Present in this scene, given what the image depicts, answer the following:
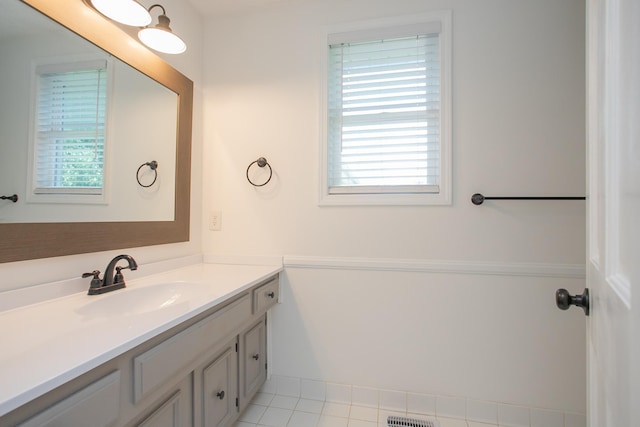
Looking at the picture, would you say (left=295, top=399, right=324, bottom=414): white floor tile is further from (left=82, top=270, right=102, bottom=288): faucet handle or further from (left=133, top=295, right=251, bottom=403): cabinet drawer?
(left=82, top=270, right=102, bottom=288): faucet handle

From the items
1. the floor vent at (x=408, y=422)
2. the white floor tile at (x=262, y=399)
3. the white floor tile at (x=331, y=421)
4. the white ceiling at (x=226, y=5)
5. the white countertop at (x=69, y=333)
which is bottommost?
the white floor tile at (x=262, y=399)

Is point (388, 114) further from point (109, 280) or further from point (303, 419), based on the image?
point (303, 419)

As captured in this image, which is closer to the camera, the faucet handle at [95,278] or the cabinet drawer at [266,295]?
the faucet handle at [95,278]

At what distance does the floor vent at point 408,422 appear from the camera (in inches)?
59.2

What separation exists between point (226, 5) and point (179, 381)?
2.07 m

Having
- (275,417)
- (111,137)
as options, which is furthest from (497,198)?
(111,137)

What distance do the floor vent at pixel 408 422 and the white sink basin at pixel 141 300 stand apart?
1.22 m

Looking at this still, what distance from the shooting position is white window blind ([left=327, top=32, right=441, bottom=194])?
164 cm

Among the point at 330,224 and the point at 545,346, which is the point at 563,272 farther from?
the point at 330,224

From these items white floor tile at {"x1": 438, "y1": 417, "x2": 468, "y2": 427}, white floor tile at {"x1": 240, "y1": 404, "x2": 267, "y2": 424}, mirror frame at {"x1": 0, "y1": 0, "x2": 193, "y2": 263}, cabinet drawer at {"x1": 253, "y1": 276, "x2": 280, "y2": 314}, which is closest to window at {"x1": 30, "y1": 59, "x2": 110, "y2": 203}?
mirror frame at {"x1": 0, "y1": 0, "x2": 193, "y2": 263}

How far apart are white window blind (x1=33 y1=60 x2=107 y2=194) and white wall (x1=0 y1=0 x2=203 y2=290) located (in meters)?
0.28

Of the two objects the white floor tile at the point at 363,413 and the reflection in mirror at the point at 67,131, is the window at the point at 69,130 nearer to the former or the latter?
the reflection in mirror at the point at 67,131

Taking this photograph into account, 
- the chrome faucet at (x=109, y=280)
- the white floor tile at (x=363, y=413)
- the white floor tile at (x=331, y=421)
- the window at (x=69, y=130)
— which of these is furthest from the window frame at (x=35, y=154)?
the white floor tile at (x=363, y=413)

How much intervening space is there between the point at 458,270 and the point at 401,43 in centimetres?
135
